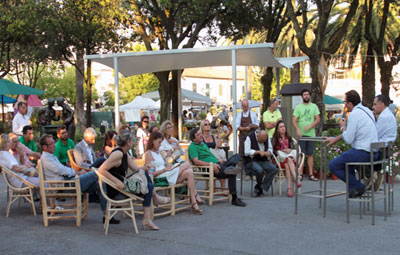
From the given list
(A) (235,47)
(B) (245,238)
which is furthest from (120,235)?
(A) (235,47)

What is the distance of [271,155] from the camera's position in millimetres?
9188

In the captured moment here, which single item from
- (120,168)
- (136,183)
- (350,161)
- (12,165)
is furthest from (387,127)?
(12,165)

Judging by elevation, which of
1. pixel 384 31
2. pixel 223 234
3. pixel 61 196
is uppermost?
pixel 384 31

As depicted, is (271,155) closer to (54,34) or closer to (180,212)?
(180,212)

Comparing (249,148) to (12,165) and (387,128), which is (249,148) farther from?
(12,165)

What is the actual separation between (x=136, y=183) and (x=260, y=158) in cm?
335

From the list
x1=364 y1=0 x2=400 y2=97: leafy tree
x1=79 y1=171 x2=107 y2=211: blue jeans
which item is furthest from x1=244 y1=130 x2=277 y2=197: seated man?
x1=364 y1=0 x2=400 y2=97: leafy tree

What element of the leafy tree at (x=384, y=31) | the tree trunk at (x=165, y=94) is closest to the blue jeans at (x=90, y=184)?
the tree trunk at (x=165, y=94)

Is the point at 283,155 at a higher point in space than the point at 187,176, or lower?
higher

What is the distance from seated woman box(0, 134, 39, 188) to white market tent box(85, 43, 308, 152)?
403cm

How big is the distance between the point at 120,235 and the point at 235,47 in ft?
18.0

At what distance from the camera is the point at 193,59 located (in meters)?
12.4

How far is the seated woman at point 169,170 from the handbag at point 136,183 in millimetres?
982

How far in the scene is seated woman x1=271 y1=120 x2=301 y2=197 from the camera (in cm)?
905
